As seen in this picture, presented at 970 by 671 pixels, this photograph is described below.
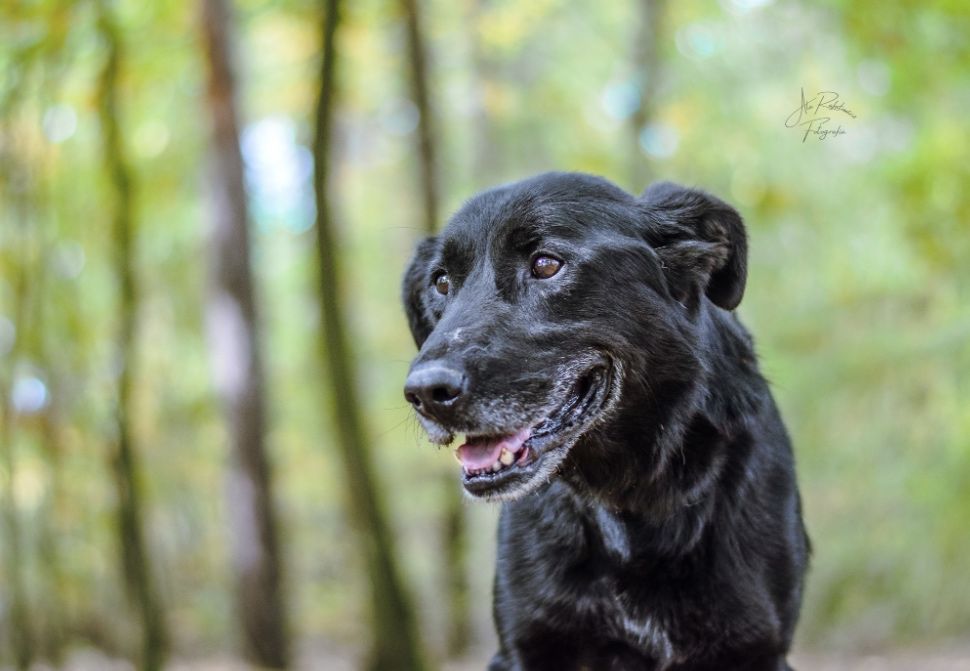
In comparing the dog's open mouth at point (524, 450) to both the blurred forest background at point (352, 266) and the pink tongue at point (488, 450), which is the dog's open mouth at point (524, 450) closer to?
the pink tongue at point (488, 450)

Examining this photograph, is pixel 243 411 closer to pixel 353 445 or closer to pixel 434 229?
pixel 434 229

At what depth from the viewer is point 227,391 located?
11023 mm

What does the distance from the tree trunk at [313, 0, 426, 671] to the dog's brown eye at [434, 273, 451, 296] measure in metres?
2.38

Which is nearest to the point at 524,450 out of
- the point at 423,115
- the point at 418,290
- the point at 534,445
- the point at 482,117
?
the point at 534,445

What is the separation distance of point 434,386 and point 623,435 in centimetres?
74

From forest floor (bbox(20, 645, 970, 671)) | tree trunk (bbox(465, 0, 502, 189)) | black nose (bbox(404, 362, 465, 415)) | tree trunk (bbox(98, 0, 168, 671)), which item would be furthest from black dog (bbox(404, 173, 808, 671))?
tree trunk (bbox(465, 0, 502, 189))

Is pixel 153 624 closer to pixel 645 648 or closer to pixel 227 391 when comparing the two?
pixel 645 648

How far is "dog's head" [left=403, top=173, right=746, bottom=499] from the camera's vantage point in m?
2.89

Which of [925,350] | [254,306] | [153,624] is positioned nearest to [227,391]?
[254,306]

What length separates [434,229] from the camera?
384 inches

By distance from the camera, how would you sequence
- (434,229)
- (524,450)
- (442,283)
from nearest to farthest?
(524,450) → (442,283) → (434,229)

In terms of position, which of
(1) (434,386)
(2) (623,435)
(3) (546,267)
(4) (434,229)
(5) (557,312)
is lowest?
(2) (623,435)

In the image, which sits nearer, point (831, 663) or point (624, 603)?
point (624, 603)

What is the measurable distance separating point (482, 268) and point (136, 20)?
8.38 meters
